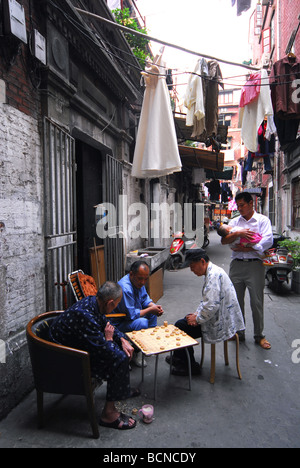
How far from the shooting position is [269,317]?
5215 mm

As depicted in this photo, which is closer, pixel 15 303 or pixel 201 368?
pixel 15 303

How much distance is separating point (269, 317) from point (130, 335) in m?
3.30

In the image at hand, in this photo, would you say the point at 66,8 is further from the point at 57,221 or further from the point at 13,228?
the point at 13,228

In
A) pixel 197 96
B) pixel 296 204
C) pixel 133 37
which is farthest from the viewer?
pixel 296 204

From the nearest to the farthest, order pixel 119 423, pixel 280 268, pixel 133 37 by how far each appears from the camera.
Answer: pixel 119 423, pixel 280 268, pixel 133 37

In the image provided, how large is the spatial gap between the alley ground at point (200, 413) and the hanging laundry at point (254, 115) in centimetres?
348

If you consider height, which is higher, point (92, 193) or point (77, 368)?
point (92, 193)

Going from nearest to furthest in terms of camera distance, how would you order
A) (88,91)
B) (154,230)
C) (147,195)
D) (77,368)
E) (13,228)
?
(77,368) → (13,228) → (88,91) → (147,195) → (154,230)

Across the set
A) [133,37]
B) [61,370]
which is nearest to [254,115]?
[133,37]

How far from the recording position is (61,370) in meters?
2.28

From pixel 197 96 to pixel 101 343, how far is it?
173 inches

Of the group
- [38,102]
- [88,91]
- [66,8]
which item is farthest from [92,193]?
[66,8]

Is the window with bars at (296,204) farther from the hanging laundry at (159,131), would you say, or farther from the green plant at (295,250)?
the hanging laundry at (159,131)

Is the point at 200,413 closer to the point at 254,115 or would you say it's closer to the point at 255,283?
the point at 255,283
